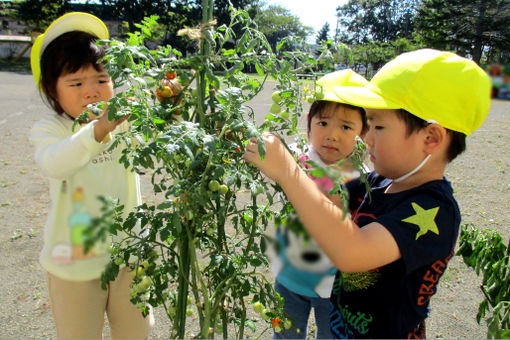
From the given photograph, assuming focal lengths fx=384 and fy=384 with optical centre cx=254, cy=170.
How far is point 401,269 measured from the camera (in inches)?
46.6

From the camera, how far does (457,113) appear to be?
41.0 inches

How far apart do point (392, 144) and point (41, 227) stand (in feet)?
11.7

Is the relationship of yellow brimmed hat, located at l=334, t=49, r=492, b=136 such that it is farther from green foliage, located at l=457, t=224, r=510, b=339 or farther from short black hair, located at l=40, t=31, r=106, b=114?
short black hair, located at l=40, t=31, r=106, b=114

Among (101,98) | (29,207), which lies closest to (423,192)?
(101,98)

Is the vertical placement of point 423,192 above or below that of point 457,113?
below

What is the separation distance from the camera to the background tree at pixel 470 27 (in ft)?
2.92

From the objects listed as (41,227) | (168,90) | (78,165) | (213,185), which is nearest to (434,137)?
(213,185)

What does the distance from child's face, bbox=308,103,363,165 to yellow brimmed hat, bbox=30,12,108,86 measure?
3.10ft

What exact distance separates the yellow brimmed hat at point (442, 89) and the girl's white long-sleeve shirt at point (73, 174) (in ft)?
2.77

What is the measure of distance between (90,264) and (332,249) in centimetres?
98

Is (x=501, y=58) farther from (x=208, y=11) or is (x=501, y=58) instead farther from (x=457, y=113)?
(x=208, y=11)

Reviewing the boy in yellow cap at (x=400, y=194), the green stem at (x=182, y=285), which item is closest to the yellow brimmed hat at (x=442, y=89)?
the boy in yellow cap at (x=400, y=194)

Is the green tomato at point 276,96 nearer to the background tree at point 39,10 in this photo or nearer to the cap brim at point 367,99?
the cap brim at point 367,99

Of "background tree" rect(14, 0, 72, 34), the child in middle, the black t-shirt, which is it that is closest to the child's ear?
the black t-shirt
